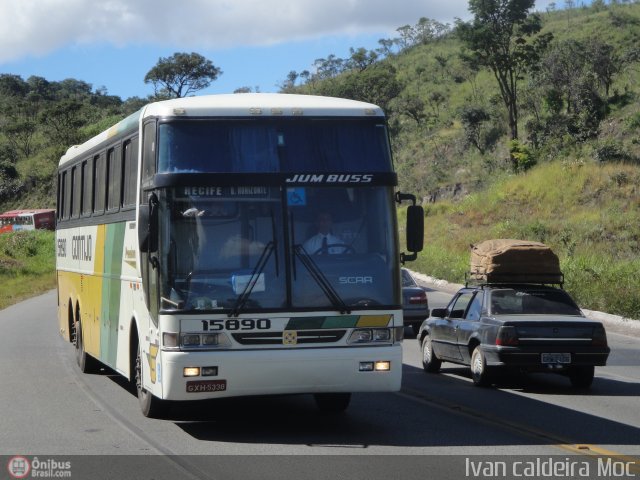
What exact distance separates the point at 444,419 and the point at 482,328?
3111 mm

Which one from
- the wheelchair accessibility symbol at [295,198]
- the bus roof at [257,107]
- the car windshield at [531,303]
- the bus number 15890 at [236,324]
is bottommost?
the car windshield at [531,303]

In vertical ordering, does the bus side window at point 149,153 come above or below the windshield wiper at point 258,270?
above

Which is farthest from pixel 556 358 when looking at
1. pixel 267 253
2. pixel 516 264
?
pixel 267 253

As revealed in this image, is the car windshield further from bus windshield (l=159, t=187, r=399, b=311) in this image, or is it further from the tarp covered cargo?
bus windshield (l=159, t=187, r=399, b=311)

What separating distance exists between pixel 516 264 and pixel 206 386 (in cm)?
699

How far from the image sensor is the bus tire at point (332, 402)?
37.9 ft

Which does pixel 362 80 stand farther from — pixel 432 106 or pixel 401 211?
pixel 401 211

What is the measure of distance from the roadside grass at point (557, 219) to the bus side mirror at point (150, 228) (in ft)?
72.0

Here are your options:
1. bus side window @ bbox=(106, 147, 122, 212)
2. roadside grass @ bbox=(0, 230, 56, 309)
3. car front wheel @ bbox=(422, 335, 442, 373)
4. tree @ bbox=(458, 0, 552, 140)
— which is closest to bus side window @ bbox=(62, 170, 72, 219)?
bus side window @ bbox=(106, 147, 122, 212)

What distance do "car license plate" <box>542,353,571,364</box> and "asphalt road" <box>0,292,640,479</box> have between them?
1.50 ft

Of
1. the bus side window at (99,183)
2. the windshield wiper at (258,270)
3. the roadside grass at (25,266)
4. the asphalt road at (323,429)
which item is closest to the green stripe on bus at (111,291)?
the asphalt road at (323,429)

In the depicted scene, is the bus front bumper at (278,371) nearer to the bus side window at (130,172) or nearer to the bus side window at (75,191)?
the bus side window at (130,172)

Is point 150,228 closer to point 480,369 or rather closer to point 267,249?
point 267,249

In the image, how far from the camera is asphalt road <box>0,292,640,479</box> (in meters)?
8.72
